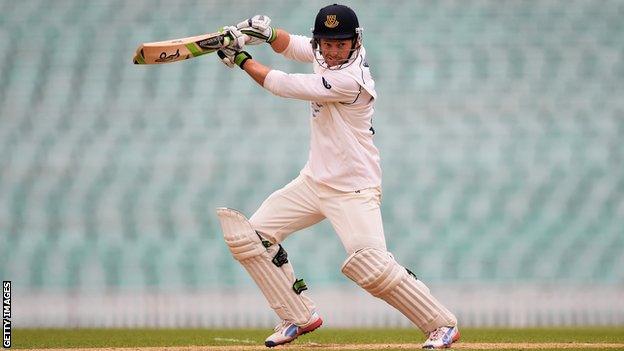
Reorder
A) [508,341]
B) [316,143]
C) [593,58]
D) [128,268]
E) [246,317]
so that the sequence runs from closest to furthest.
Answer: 1. [316,143]
2. [508,341]
3. [246,317]
4. [128,268]
5. [593,58]

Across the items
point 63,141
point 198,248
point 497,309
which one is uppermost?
point 63,141

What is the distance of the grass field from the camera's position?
197 inches

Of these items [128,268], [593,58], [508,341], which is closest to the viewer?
Answer: [508,341]

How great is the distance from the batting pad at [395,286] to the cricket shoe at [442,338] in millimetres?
18

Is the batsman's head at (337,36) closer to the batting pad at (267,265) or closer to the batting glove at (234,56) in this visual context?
the batting glove at (234,56)

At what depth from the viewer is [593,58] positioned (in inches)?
379

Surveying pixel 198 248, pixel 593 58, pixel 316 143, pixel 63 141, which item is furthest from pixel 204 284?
pixel 316 143

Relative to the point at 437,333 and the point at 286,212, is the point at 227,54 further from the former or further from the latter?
the point at 437,333

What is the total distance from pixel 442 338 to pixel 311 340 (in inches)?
43.5

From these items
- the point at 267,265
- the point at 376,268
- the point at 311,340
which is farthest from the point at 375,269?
the point at 311,340

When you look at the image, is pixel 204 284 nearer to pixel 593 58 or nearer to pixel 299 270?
pixel 299 270

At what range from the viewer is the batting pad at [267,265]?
4805 millimetres

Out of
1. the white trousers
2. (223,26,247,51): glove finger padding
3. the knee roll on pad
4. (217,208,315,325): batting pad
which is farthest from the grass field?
(223,26,247,51): glove finger padding

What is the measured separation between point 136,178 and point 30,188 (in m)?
0.71
